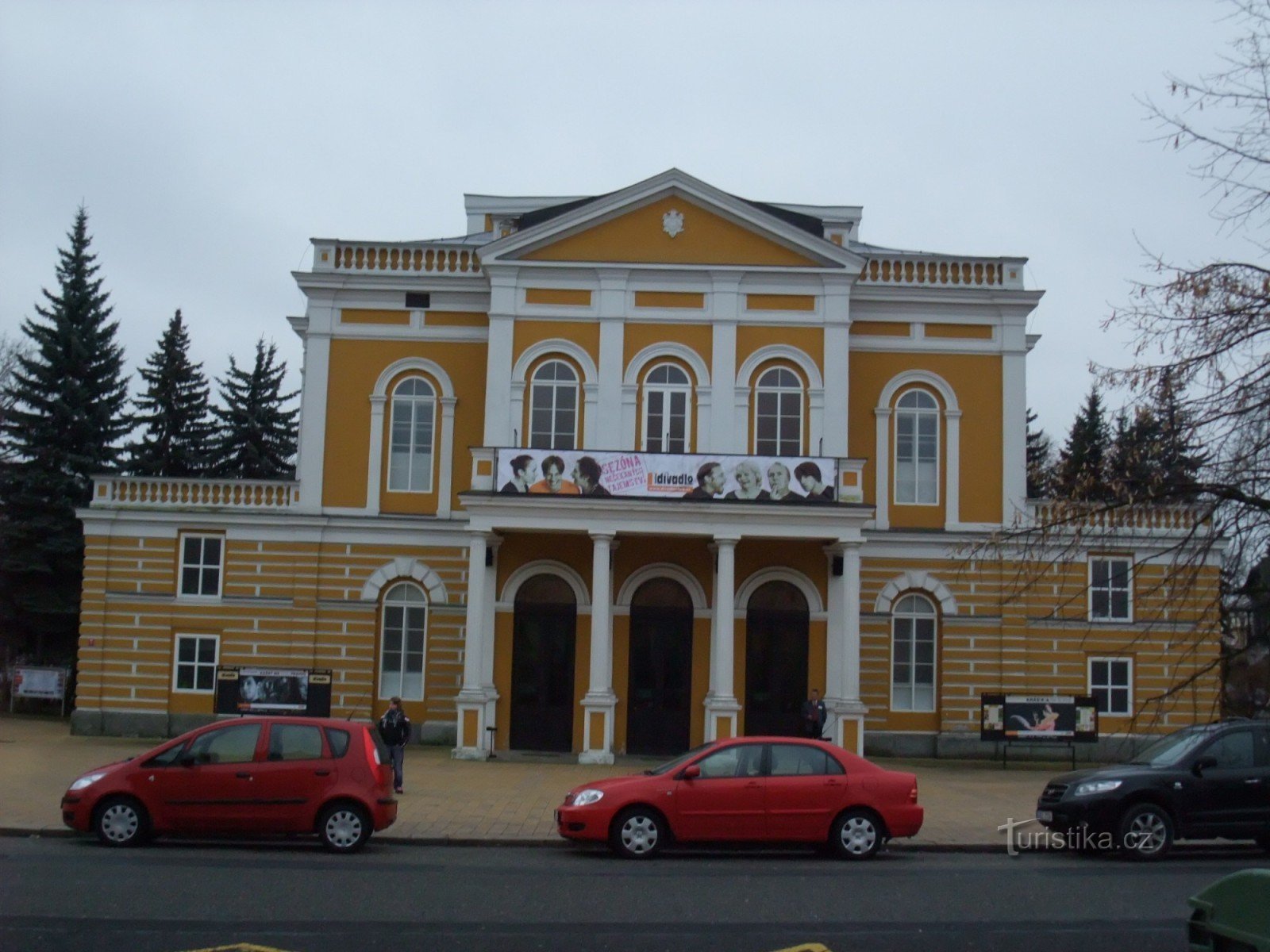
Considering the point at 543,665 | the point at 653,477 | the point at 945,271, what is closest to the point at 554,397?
the point at 653,477

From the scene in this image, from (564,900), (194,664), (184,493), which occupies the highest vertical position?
(184,493)

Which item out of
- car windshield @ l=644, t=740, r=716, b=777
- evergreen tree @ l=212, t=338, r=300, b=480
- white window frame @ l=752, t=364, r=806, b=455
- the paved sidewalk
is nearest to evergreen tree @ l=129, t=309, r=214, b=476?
evergreen tree @ l=212, t=338, r=300, b=480

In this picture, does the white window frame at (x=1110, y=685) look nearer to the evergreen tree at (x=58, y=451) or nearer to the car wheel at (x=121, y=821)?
the car wheel at (x=121, y=821)

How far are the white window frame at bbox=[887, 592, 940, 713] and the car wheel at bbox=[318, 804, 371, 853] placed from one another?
17.4 metres

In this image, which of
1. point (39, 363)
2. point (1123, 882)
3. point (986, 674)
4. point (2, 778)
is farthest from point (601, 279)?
point (39, 363)

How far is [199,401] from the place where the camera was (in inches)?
1946

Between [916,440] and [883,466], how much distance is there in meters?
1.05

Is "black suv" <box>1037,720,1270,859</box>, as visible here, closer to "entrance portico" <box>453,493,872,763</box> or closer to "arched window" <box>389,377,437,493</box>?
"entrance portico" <box>453,493,872,763</box>

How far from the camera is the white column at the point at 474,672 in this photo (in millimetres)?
28453

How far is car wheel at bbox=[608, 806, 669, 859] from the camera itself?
1652cm

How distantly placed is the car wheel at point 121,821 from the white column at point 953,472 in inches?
801

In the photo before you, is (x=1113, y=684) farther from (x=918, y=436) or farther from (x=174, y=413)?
(x=174, y=413)

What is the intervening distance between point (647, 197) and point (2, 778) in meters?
17.4

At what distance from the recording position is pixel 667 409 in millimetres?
31000
